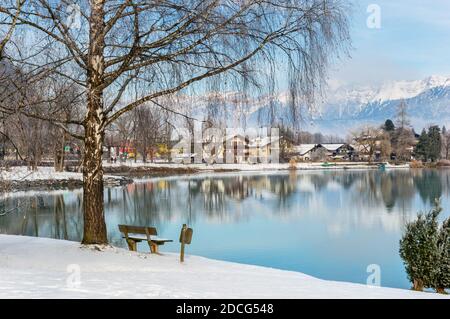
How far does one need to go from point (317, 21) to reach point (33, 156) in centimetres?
607

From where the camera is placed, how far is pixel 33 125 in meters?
9.62

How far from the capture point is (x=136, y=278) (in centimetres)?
758

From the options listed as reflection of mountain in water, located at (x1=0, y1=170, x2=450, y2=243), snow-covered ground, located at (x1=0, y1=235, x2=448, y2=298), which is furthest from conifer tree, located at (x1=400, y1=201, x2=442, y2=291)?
reflection of mountain in water, located at (x1=0, y1=170, x2=450, y2=243)

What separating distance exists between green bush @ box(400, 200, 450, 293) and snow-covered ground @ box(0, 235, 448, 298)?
1618 mm

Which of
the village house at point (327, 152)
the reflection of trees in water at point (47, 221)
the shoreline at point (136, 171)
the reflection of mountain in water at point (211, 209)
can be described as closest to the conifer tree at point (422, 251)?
the reflection of mountain in water at point (211, 209)

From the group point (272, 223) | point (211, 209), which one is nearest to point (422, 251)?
point (272, 223)

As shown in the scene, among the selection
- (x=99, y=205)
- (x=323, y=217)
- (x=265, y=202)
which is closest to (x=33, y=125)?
(x=99, y=205)

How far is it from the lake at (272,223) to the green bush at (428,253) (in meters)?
1.44

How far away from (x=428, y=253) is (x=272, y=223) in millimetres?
10725

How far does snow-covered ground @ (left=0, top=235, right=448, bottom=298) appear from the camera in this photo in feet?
20.1

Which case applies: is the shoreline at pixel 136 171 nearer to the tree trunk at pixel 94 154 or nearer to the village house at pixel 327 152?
the tree trunk at pixel 94 154

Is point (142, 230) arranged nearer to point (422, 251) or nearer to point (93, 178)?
point (93, 178)

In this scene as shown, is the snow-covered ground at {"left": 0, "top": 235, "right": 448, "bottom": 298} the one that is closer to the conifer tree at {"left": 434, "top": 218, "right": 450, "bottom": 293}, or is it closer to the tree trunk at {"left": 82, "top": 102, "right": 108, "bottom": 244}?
the tree trunk at {"left": 82, "top": 102, "right": 108, "bottom": 244}
